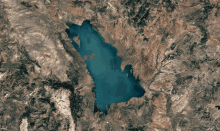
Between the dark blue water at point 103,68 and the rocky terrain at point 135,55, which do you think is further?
the dark blue water at point 103,68

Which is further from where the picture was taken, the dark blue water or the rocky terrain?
the dark blue water

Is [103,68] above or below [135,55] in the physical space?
below

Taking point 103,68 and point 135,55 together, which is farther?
point 103,68

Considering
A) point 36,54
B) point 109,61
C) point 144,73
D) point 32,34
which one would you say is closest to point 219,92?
point 144,73
